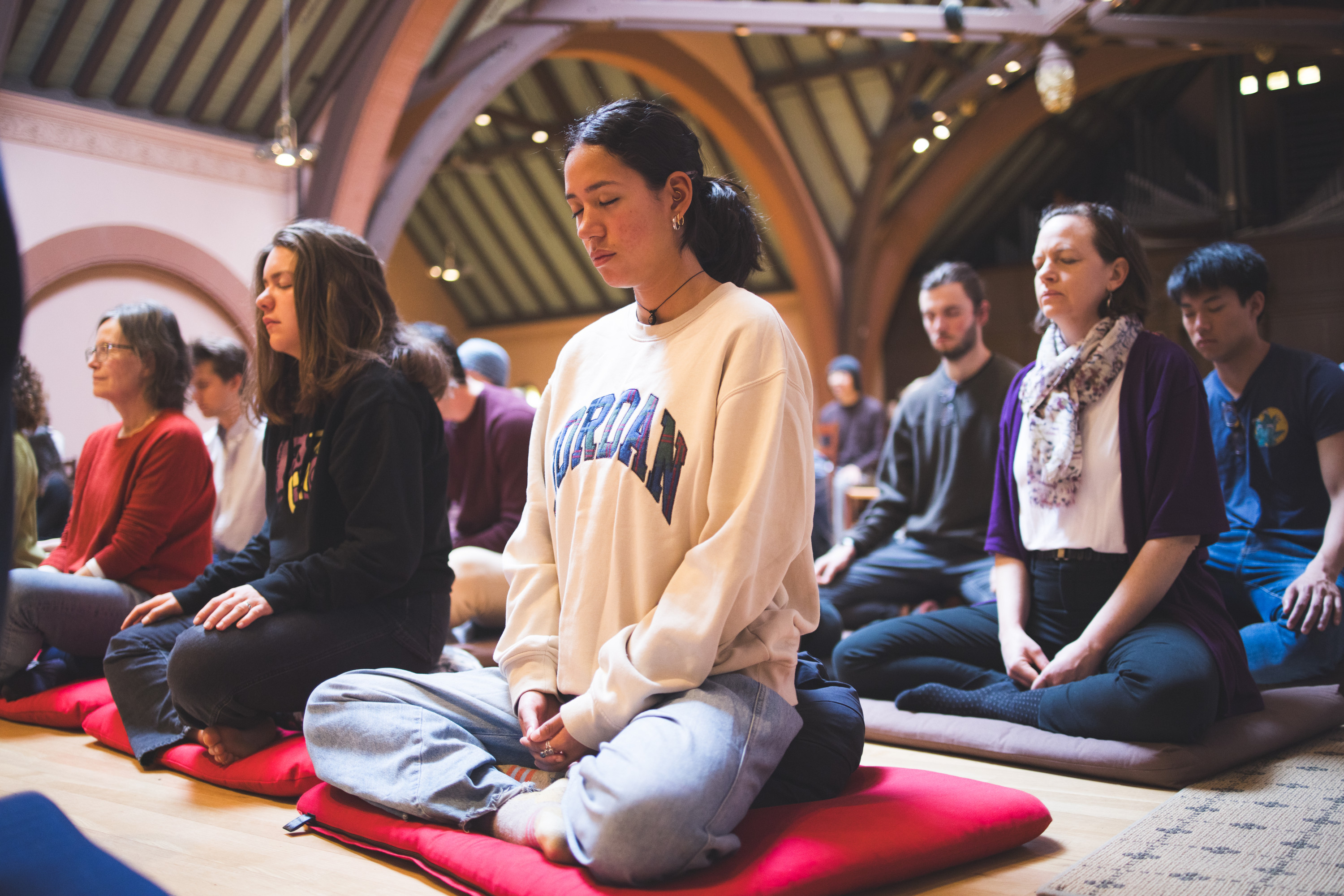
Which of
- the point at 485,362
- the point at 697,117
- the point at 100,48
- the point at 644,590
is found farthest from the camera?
the point at 697,117

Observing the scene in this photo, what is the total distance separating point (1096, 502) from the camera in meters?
2.21

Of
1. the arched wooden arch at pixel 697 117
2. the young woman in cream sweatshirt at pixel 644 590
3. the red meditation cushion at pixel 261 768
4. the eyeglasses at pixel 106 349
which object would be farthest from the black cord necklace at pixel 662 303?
the arched wooden arch at pixel 697 117

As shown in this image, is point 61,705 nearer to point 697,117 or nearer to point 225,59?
point 225,59

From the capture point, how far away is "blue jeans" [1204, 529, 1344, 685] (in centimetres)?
242

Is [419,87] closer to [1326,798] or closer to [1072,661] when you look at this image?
[1072,661]

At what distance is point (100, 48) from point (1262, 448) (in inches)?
253

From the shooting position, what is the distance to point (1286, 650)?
243 centimetres

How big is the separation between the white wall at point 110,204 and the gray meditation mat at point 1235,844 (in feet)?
20.5

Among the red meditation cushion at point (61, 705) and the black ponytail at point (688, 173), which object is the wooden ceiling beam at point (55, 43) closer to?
the red meditation cushion at point (61, 705)

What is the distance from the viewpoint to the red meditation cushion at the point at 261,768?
1.94m

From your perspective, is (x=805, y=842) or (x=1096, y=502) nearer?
(x=805, y=842)

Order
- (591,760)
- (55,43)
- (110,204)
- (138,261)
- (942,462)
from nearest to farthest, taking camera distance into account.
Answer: (591,760) < (942,462) < (55,43) < (110,204) < (138,261)

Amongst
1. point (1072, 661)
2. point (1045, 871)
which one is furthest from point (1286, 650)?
point (1045, 871)

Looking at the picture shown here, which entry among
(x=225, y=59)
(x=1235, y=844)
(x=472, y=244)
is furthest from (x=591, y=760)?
(x=472, y=244)
